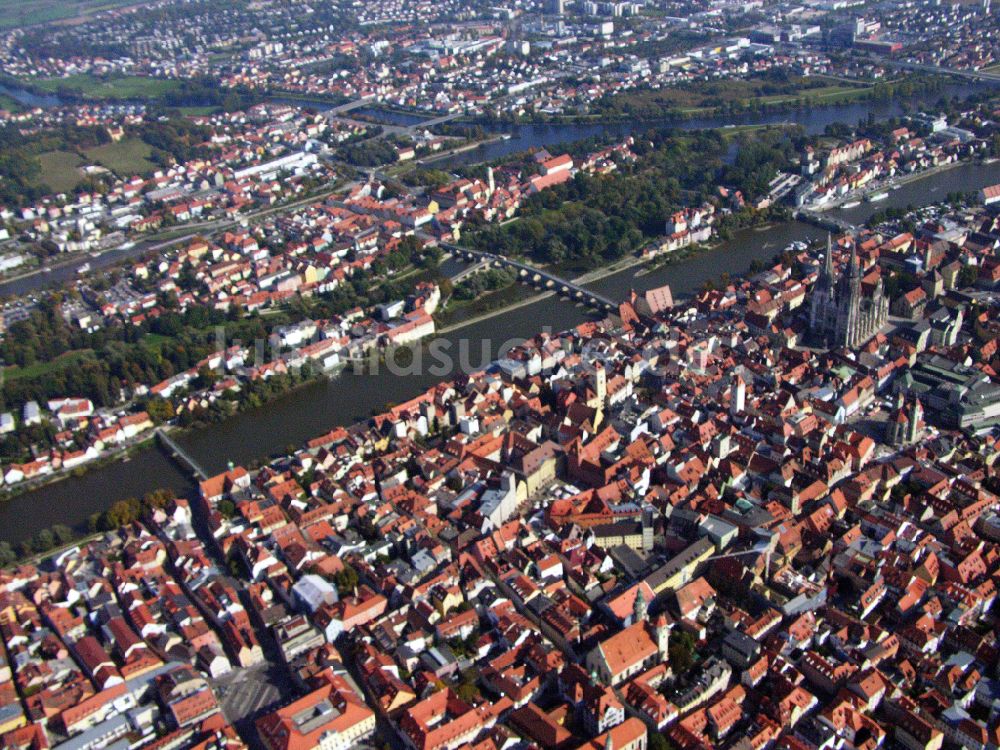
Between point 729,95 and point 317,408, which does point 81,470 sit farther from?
point 729,95

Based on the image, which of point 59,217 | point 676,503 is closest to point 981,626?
point 676,503

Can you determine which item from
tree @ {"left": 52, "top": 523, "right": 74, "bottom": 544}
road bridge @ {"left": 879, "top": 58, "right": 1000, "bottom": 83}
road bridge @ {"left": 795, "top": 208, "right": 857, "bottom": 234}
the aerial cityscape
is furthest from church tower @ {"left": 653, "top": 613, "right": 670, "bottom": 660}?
road bridge @ {"left": 879, "top": 58, "right": 1000, "bottom": 83}

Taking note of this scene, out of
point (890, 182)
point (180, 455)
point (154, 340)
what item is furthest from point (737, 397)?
point (890, 182)

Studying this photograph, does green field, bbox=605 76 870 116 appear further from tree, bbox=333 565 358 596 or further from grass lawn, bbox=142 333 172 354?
tree, bbox=333 565 358 596

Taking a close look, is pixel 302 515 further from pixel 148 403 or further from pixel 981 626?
pixel 981 626

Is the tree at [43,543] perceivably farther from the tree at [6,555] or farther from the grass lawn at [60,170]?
the grass lawn at [60,170]

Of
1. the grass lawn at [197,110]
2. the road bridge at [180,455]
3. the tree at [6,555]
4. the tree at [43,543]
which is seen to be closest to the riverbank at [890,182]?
the road bridge at [180,455]
